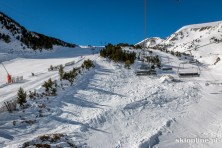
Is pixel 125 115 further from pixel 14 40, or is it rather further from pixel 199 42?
pixel 199 42

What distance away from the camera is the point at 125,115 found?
1400 centimetres

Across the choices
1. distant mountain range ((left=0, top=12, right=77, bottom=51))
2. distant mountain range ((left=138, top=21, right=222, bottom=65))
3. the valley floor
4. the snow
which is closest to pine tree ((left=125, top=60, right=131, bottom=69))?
the snow

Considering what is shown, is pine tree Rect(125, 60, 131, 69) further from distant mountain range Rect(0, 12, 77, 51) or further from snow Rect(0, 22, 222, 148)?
distant mountain range Rect(0, 12, 77, 51)

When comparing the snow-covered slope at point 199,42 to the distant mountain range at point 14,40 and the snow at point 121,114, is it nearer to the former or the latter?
the distant mountain range at point 14,40

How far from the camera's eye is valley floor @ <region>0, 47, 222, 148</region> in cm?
1121

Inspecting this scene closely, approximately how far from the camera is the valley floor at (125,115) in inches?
441

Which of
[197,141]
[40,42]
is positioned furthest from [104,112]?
[40,42]

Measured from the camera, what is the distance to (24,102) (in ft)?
46.5

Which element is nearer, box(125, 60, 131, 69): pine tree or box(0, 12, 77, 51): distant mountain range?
box(125, 60, 131, 69): pine tree

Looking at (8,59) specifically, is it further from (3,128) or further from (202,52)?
(202,52)

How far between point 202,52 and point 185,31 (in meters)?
70.4

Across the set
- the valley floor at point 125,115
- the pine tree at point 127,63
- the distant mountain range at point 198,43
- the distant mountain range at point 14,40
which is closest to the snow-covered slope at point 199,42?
the distant mountain range at point 198,43

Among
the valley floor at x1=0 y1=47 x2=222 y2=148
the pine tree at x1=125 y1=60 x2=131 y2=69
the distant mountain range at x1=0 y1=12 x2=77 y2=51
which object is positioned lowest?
the valley floor at x1=0 y1=47 x2=222 y2=148

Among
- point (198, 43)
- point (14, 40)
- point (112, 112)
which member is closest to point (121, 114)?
point (112, 112)
